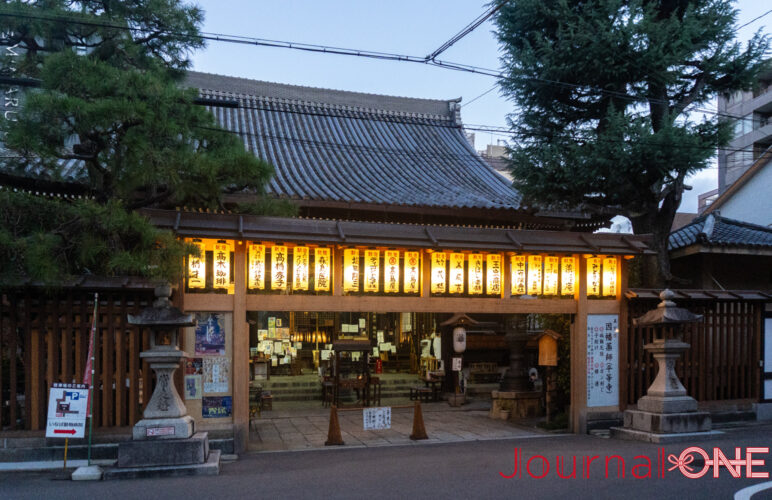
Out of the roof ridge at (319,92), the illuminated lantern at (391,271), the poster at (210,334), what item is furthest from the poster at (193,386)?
the roof ridge at (319,92)

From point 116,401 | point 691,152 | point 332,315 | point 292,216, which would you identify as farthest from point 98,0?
point 332,315

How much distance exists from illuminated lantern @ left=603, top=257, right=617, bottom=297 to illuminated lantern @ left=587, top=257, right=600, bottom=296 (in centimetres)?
19

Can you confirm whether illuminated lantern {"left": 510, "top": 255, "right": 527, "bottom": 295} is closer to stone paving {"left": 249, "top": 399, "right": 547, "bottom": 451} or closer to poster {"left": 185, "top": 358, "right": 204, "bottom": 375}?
stone paving {"left": 249, "top": 399, "right": 547, "bottom": 451}

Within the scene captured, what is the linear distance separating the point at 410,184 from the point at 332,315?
1068cm

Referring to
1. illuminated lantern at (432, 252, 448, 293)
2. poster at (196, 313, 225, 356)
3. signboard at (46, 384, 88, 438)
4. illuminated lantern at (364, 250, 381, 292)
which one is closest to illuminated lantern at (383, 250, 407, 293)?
illuminated lantern at (364, 250, 381, 292)

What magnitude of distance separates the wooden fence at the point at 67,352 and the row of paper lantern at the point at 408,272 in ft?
5.41

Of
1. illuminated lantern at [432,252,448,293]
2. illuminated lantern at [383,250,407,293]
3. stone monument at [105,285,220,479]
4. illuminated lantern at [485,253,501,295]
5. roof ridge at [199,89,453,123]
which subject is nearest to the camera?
stone monument at [105,285,220,479]

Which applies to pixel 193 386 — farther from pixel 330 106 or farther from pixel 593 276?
pixel 330 106

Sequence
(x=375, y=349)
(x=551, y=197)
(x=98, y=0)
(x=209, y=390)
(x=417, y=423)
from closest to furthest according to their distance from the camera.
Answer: (x=98, y=0) → (x=209, y=390) → (x=417, y=423) → (x=551, y=197) → (x=375, y=349)

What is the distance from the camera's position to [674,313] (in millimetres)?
13695

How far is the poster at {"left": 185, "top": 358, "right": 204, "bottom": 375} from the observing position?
1213cm

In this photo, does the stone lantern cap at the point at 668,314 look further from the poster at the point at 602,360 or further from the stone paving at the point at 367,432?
the stone paving at the point at 367,432

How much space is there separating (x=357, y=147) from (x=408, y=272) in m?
8.07

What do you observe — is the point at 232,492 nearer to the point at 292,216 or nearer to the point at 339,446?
the point at 339,446
